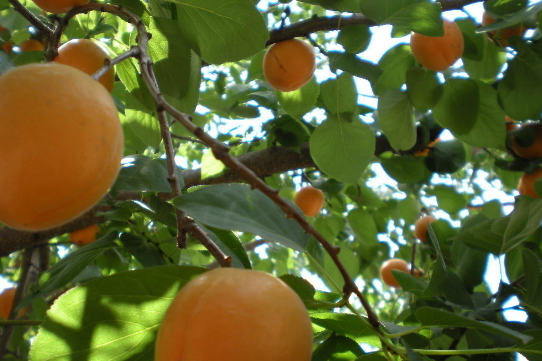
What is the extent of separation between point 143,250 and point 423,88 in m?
1.10

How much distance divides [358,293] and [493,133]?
4.40 ft

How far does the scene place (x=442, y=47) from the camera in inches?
59.2

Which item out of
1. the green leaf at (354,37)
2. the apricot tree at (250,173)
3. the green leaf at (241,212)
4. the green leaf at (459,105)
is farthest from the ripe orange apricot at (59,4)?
the green leaf at (459,105)

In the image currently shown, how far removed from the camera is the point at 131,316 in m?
0.72

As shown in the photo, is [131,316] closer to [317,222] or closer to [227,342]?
[227,342]

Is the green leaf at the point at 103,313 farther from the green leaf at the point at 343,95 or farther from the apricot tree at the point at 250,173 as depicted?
the green leaf at the point at 343,95

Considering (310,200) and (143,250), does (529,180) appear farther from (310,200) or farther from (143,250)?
(143,250)

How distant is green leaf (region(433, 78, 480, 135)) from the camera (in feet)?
5.51

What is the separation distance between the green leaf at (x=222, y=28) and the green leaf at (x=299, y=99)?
0.80 metres

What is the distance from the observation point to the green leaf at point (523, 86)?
1.60 metres

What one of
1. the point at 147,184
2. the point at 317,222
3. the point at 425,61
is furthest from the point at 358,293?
the point at 317,222

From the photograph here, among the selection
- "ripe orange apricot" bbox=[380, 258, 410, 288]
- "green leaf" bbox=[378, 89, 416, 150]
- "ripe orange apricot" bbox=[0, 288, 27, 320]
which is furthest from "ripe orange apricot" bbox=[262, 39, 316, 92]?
"ripe orange apricot" bbox=[0, 288, 27, 320]

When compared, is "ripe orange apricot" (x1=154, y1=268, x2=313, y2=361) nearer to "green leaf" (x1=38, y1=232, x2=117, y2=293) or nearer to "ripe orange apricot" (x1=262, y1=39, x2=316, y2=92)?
"green leaf" (x1=38, y1=232, x2=117, y2=293)

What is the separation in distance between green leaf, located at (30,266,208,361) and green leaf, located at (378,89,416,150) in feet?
3.69
